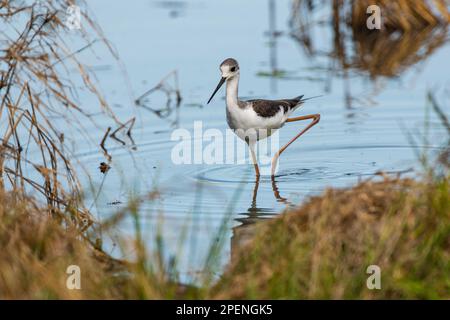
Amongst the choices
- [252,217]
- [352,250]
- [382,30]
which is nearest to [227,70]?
[252,217]

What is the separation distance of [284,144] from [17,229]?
211 inches

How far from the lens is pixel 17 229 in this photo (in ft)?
18.4

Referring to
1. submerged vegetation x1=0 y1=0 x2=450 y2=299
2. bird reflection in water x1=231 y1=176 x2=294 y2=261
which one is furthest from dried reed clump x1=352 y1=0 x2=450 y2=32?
submerged vegetation x1=0 y1=0 x2=450 y2=299

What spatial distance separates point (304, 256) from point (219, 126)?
18.7ft

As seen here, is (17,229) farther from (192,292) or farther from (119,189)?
(119,189)

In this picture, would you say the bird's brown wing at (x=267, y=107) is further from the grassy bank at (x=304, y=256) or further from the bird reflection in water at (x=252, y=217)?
the grassy bank at (x=304, y=256)

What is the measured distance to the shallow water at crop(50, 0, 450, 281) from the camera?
7938 mm

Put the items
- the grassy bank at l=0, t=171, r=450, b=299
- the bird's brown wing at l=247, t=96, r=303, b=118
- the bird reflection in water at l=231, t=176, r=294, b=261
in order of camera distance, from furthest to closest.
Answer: the bird's brown wing at l=247, t=96, r=303, b=118 → the bird reflection in water at l=231, t=176, r=294, b=261 → the grassy bank at l=0, t=171, r=450, b=299

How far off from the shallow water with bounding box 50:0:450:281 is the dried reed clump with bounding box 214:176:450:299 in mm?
354

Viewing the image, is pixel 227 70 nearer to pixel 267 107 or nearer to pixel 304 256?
pixel 267 107

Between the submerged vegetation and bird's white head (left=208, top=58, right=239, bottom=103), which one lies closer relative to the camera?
the submerged vegetation

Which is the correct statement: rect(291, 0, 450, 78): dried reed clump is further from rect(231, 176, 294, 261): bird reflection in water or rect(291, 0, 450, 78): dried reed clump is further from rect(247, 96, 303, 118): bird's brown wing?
rect(231, 176, 294, 261): bird reflection in water

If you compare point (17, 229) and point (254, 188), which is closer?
point (17, 229)
